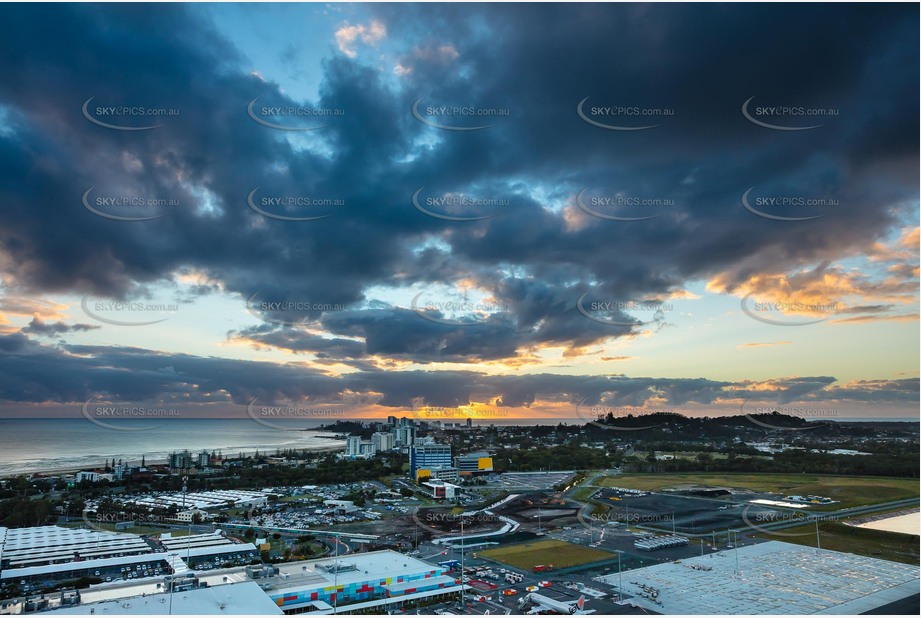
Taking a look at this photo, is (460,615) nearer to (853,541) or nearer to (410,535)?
(410,535)

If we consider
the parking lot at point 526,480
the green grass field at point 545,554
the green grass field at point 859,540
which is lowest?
the parking lot at point 526,480

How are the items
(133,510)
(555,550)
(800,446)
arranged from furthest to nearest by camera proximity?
(800,446) < (133,510) < (555,550)

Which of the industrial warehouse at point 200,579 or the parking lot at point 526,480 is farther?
the parking lot at point 526,480

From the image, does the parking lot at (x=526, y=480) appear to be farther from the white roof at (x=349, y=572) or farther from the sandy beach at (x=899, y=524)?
the white roof at (x=349, y=572)

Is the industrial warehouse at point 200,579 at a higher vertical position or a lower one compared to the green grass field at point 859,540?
higher

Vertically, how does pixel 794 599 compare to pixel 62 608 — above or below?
below

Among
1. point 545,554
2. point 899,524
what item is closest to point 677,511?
point 899,524

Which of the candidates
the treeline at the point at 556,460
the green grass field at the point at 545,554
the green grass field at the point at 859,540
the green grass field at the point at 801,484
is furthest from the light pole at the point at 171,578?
the treeline at the point at 556,460

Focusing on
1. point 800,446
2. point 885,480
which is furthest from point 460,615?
point 800,446
